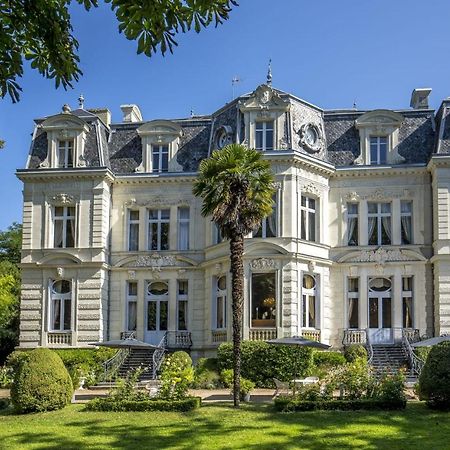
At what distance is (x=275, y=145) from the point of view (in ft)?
107

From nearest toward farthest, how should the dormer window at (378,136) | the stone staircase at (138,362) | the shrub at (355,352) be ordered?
the shrub at (355,352) → the stone staircase at (138,362) → the dormer window at (378,136)

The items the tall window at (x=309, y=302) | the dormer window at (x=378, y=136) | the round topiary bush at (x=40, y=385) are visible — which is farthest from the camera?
the dormer window at (x=378, y=136)

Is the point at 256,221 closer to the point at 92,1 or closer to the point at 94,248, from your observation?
the point at 94,248

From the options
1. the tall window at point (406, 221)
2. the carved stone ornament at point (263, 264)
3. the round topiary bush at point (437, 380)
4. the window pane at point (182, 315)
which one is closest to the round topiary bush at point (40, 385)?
the round topiary bush at point (437, 380)

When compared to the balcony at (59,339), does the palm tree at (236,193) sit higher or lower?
higher

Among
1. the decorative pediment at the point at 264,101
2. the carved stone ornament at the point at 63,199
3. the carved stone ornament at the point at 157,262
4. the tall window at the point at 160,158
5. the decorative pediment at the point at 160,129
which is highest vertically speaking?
the decorative pediment at the point at 264,101

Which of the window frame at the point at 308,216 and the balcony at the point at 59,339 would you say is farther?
the balcony at the point at 59,339

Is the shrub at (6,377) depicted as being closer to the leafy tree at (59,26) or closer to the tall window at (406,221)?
the tall window at (406,221)

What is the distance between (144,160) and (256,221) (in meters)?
12.8

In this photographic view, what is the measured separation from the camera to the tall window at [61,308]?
113 feet

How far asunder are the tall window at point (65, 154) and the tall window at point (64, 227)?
1.98 metres

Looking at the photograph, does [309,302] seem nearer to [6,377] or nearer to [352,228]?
[352,228]

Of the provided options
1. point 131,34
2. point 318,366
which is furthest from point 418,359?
point 131,34

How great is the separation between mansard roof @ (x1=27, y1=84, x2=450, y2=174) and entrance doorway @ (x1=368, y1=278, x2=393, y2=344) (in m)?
5.43
